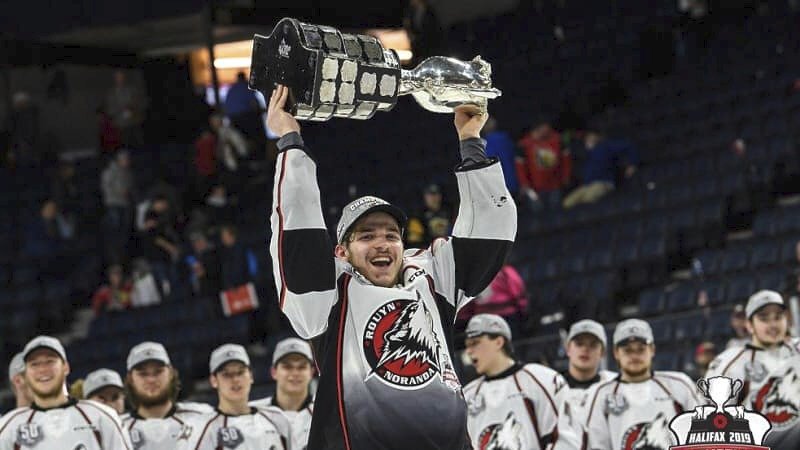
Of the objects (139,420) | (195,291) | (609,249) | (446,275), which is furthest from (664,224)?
(446,275)

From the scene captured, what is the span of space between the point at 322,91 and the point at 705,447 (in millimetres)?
1685

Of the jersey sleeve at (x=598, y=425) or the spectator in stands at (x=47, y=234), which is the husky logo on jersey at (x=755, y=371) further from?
the spectator in stands at (x=47, y=234)

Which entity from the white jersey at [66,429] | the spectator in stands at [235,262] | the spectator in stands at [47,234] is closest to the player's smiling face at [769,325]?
the white jersey at [66,429]

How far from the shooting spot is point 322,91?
17.9 feet

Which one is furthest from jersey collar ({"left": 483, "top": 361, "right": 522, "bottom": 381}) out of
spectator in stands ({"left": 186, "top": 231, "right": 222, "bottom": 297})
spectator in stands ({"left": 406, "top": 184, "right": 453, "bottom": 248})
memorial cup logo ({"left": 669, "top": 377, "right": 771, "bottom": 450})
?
spectator in stands ({"left": 186, "top": 231, "right": 222, "bottom": 297})

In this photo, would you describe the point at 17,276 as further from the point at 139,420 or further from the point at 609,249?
the point at 139,420

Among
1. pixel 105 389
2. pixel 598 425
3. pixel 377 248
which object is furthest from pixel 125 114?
pixel 377 248

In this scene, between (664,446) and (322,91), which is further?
(664,446)

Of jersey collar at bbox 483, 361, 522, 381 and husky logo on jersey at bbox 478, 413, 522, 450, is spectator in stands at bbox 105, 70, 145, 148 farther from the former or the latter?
husky logo on jersey at bbox 478, 413, 522, 450

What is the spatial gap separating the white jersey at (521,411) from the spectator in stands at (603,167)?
7027mm

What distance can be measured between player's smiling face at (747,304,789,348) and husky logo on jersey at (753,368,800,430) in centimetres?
107

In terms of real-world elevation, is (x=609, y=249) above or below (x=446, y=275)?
above

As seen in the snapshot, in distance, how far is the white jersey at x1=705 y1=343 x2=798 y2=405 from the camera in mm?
9734

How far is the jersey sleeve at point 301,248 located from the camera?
5.43m
